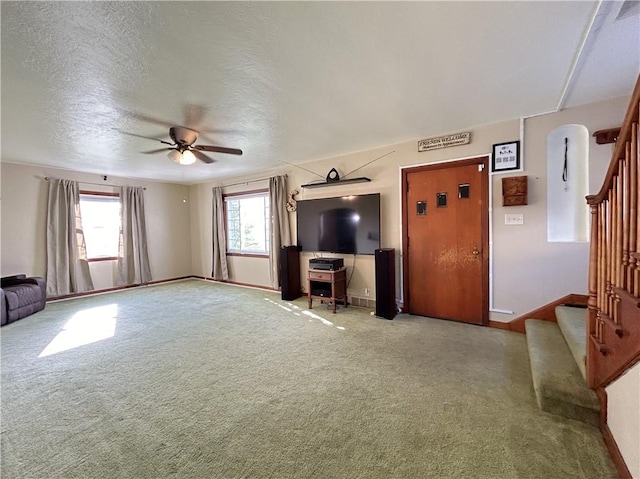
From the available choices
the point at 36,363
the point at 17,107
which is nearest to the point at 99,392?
the point at 36,363

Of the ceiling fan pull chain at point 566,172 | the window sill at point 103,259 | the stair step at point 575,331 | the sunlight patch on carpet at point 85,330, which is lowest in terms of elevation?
the sunlight patch on carpet at point 85,330

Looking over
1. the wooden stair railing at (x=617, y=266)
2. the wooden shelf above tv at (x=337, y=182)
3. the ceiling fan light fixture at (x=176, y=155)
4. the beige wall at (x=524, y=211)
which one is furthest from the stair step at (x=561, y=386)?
the ceiling fan light fixture at (x=176, y=155)

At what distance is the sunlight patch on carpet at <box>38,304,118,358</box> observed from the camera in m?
3.05

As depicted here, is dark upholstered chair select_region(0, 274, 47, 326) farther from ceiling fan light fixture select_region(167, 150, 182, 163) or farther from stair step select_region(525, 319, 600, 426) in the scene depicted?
stair step select_region(525, 319, 600, 426)

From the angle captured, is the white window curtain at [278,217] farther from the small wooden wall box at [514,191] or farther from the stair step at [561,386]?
the stair step at [561,386]

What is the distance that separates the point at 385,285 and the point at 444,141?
6.62 feet

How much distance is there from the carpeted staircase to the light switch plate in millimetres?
1033

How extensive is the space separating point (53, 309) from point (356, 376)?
16.6 ft

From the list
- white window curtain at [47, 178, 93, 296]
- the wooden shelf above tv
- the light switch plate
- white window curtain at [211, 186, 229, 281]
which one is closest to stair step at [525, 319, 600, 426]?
the light switch plate

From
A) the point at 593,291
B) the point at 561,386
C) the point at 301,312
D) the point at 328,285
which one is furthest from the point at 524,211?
the point at 301,312

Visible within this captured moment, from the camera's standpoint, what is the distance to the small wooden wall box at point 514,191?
3.10 meters

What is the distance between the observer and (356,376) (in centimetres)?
230

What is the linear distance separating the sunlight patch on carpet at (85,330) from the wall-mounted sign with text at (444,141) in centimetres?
459

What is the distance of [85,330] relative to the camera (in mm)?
3500
